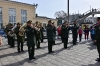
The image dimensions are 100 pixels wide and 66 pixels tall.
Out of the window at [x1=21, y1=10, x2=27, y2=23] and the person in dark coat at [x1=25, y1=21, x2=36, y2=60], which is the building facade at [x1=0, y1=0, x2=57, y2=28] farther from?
the person in dark coat at [x1=25, y1=21, x2=36, y2=60]

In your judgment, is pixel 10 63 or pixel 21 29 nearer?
pixel 10 63

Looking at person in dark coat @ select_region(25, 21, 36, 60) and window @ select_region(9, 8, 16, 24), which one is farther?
window @ select_region(9, 8, 16, 24)

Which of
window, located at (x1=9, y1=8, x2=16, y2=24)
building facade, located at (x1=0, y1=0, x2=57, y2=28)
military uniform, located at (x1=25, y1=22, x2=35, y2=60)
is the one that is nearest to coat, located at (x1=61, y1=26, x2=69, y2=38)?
military uniform, located at (x1=25, y1=22, x2=35, y2=60)

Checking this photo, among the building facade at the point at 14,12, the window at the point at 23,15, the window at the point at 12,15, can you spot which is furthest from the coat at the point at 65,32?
the window at the point at 23,15

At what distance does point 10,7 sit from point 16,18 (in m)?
2.42

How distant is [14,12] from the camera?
28859mm

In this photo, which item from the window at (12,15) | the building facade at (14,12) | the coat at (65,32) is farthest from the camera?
the window at (12,15)

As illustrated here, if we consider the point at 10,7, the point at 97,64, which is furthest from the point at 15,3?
the point at 97,64

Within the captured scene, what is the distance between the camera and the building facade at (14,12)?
26.9m

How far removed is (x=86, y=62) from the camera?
6.59m

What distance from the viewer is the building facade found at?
26.9m

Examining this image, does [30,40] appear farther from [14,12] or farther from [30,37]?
[14,12]

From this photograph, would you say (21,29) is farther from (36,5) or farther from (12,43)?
(36,5)

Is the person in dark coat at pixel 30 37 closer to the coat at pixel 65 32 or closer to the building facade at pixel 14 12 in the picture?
the coat at pixel 65 32
